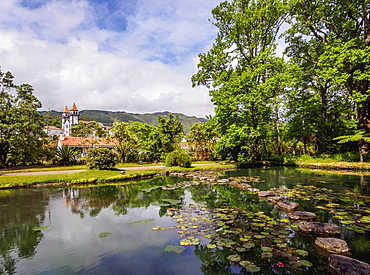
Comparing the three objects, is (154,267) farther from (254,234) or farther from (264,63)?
(264,63)

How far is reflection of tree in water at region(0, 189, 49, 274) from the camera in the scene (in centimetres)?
402

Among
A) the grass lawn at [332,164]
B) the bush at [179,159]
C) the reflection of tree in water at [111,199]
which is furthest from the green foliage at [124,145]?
the grass lawn at [332,164]

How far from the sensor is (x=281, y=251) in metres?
3.80

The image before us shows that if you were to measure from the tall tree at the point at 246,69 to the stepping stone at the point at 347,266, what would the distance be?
16390 millimetres

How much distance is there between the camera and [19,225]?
5676 millimetres

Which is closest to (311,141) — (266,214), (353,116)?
(353,116)

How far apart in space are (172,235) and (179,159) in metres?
14.7

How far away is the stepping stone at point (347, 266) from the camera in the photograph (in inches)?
116

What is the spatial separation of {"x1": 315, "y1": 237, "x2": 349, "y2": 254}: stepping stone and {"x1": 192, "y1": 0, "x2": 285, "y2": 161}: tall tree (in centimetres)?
1564

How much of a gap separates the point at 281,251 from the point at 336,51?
1932cm

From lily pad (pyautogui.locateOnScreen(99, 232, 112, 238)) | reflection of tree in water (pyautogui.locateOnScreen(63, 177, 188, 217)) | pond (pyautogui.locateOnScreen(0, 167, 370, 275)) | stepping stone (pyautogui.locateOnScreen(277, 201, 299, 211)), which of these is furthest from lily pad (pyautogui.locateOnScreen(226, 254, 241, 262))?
stepping stone (pyautogui.locateOnScreen(277, 201, 299, 211))

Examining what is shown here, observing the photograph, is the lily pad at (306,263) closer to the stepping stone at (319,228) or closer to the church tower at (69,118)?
the stepping stone at (319,228)

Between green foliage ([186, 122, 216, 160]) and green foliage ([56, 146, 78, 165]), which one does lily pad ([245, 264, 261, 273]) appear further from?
green foliage ([186, 122, 216, 160])

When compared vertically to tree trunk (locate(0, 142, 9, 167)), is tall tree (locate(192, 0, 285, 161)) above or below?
above
